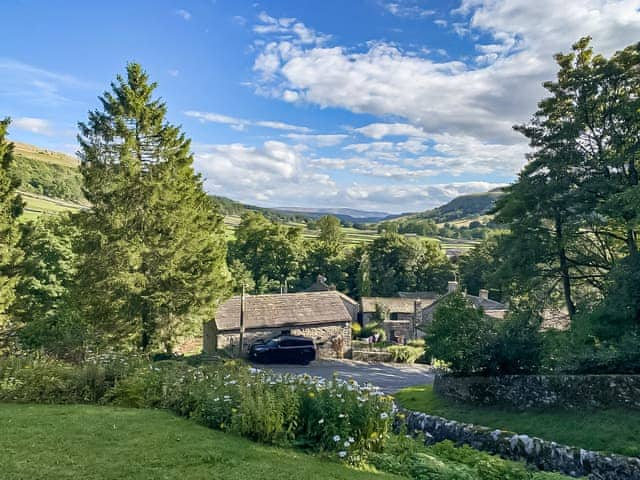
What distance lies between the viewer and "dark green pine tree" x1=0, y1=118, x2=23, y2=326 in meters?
19.9

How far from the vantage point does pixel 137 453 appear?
522 cm

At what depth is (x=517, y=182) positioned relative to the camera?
811 inches

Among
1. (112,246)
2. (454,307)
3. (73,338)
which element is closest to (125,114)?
(112,246)

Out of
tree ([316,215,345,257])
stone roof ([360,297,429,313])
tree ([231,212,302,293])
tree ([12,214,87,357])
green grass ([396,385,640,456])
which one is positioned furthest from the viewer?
tree ([316,215,345,257])

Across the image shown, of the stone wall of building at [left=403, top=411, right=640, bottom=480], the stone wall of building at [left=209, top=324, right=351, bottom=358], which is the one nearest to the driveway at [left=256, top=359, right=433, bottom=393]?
the stone wall of building at [left=209, top=324, right=351, bottom=358]

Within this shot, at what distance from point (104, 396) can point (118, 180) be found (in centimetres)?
1238

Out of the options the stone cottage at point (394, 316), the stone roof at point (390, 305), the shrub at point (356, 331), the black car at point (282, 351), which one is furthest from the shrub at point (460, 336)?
the stone roof at point (390, 305)

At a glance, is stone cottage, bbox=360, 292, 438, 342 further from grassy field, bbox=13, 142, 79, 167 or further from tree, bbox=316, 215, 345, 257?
grassy field, bbox=13, 142, 79, 167

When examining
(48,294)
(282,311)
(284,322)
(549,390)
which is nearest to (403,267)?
(282,311)

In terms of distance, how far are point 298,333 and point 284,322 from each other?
4.10 feet

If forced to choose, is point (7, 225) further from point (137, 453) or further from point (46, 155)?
point (46, 155)

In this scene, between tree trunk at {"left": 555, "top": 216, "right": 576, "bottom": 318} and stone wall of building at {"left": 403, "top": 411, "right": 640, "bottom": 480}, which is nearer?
stone wall of building at {"left": 403, "top": 411, "right": 640, "bottom": 480}

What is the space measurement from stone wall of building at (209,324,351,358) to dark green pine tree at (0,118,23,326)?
11.6 meters

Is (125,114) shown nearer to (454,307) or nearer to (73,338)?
(73,338)
